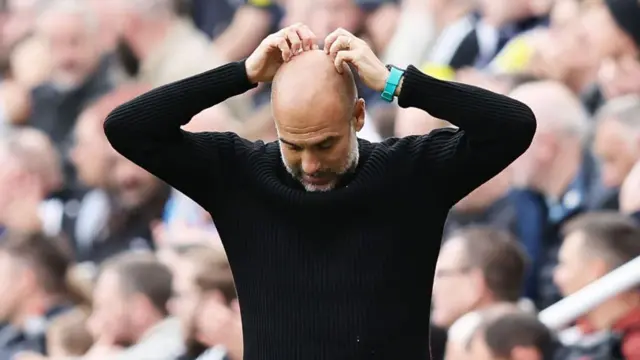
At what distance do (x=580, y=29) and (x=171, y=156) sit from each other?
2.03 metres

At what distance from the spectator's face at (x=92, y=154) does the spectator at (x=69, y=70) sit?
17 cm

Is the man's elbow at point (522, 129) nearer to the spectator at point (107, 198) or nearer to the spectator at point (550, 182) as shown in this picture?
the spectator at point (550, 182)

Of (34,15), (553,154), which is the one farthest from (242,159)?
(34,15)

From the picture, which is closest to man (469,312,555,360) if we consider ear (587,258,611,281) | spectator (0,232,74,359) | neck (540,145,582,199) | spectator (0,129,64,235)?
ear (587,258,611,281)

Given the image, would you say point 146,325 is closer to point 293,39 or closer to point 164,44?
point 164,44

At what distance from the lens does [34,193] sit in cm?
525

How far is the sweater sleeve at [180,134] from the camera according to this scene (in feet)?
8.11

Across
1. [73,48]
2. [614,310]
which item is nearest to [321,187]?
[614,310]

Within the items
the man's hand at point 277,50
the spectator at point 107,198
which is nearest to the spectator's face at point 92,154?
the spectator at point 107,198

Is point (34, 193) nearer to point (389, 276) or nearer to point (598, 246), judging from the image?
point (598, 246)

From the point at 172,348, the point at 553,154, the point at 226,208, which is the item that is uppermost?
the point at 553,154

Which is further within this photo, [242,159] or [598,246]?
[598,246]

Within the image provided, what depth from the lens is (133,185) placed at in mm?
4977

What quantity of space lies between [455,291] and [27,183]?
203cm
